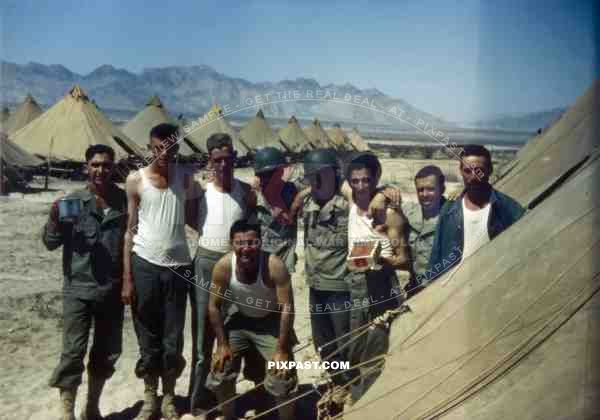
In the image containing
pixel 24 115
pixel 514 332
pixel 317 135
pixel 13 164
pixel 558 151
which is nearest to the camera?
pixel 514 332

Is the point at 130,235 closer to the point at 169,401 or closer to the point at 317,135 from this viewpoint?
the point at 169,401

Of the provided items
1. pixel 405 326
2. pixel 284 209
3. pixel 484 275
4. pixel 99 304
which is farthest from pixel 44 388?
pixel 484 275

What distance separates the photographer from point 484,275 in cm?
328

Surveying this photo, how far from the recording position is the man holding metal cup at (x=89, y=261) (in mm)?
3566

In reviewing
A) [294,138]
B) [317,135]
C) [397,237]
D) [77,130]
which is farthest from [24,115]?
[397,237]

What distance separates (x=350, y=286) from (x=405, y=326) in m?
0.41

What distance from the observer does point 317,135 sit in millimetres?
28938

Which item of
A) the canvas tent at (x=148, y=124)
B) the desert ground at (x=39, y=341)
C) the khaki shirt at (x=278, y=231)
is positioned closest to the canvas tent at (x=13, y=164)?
the canvas tent at (x=148, y=124)

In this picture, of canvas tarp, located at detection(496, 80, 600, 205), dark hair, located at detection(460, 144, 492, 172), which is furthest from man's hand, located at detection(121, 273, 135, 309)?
canvas tarp, located at detection(496, 80, 600, 205)

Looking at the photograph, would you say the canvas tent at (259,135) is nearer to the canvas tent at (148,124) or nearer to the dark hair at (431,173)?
the canvas tent at (148,124)

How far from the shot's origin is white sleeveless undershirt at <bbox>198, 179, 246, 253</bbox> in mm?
3607

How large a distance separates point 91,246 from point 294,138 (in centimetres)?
2348

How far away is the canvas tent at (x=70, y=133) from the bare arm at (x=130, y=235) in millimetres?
12448

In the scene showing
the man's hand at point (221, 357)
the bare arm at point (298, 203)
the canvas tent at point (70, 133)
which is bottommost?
the man's hand at point (221, 357)
